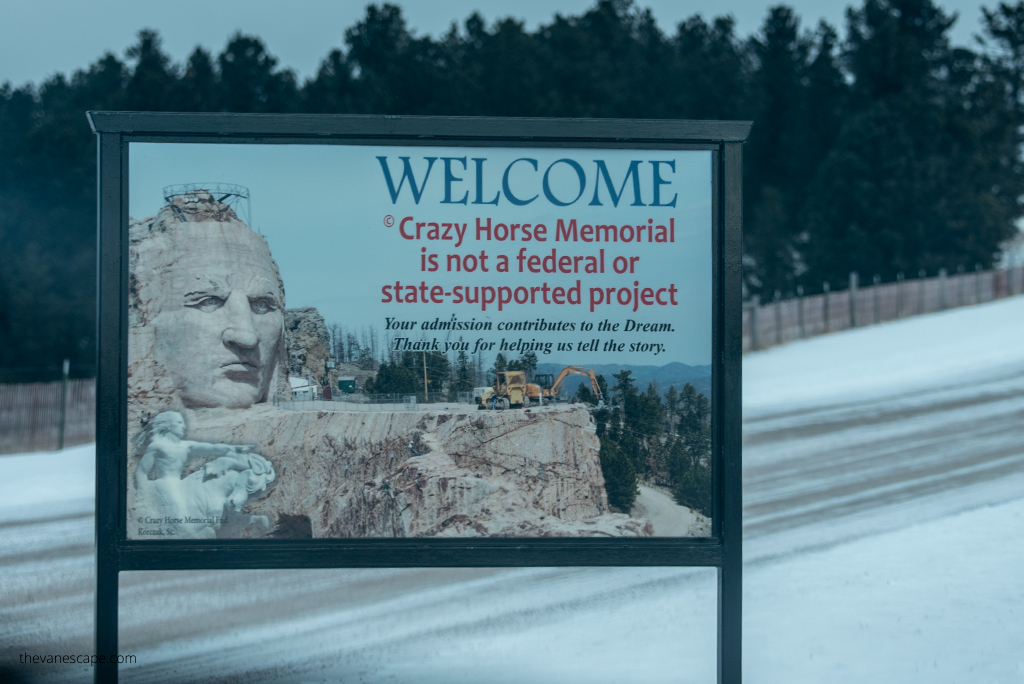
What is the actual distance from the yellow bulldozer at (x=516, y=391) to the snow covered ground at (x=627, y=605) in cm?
185

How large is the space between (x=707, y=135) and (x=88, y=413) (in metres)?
16.1

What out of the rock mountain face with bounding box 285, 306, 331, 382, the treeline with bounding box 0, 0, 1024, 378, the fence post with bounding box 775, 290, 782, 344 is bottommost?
the rock mountain face with bounding box 285, 306, 331, 382

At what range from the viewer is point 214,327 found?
4.71 m

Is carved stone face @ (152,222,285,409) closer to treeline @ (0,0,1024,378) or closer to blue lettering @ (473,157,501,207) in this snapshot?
blue lettering @ (473,157,501,207)

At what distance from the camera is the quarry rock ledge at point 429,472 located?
4.71 metres

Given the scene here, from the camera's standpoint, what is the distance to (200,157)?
472 centimetres

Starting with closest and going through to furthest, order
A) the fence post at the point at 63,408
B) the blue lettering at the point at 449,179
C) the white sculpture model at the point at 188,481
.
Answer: the white sculpture model at the point at 188,481, the blue lettering at the point at 449,179, the fence post at the point at 63,408

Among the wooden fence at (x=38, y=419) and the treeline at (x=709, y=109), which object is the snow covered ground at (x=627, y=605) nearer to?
the wooden fence at (x=38, y=419)

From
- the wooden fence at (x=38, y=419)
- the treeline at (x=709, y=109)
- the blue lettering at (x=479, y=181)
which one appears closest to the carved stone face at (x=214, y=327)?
the blue lettering at (x=479, y=181)

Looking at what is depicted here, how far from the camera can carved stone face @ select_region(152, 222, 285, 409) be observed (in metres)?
4.70

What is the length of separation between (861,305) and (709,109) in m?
25.2

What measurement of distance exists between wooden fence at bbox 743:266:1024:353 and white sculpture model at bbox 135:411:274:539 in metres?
21.3

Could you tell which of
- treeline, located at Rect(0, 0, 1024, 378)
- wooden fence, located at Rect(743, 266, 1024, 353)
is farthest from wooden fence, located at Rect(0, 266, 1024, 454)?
treeline, located at Rect(0, 0, 1024, 378)

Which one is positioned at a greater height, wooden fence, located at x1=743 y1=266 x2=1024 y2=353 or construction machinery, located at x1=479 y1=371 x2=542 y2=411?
wooden fence, located at x1=743 y1=266 x2=1024 y2=353
